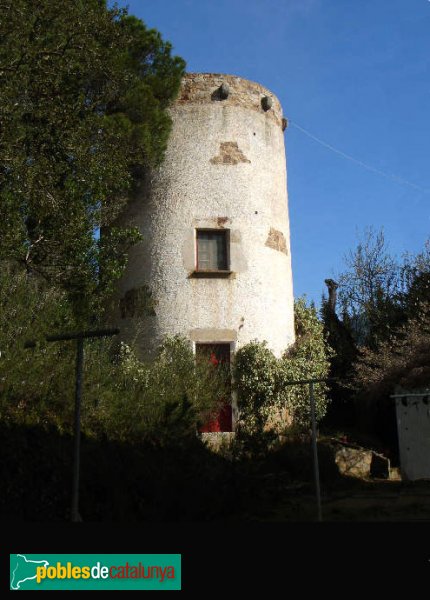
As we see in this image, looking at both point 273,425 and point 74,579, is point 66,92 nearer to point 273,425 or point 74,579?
point 273,425

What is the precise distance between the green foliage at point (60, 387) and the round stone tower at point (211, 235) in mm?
3186

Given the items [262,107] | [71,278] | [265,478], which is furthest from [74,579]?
[262,107]

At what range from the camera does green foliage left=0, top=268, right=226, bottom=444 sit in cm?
908

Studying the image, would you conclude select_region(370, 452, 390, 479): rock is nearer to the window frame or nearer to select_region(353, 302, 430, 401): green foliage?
select_region(353, 302, 430, 401): green foliage

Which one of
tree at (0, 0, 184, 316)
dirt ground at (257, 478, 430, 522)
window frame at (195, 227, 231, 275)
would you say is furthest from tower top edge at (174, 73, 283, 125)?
dirt ground at (257, 478, 430, 522)

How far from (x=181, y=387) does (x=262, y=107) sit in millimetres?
8079

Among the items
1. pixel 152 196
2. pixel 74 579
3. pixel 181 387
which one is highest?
pixel 152 196

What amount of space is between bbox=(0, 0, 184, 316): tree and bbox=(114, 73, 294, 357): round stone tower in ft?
3.32

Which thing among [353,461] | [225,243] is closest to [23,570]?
[353,461]

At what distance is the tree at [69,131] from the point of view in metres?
11.6

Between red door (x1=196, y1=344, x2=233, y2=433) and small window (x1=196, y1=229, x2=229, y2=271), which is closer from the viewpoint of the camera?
red door (x1=196, y1=344, x2=233, y2=433)

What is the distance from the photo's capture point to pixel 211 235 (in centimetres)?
1553

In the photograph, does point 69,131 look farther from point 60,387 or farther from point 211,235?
point 60,387

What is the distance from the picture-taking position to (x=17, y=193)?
11672 mm
